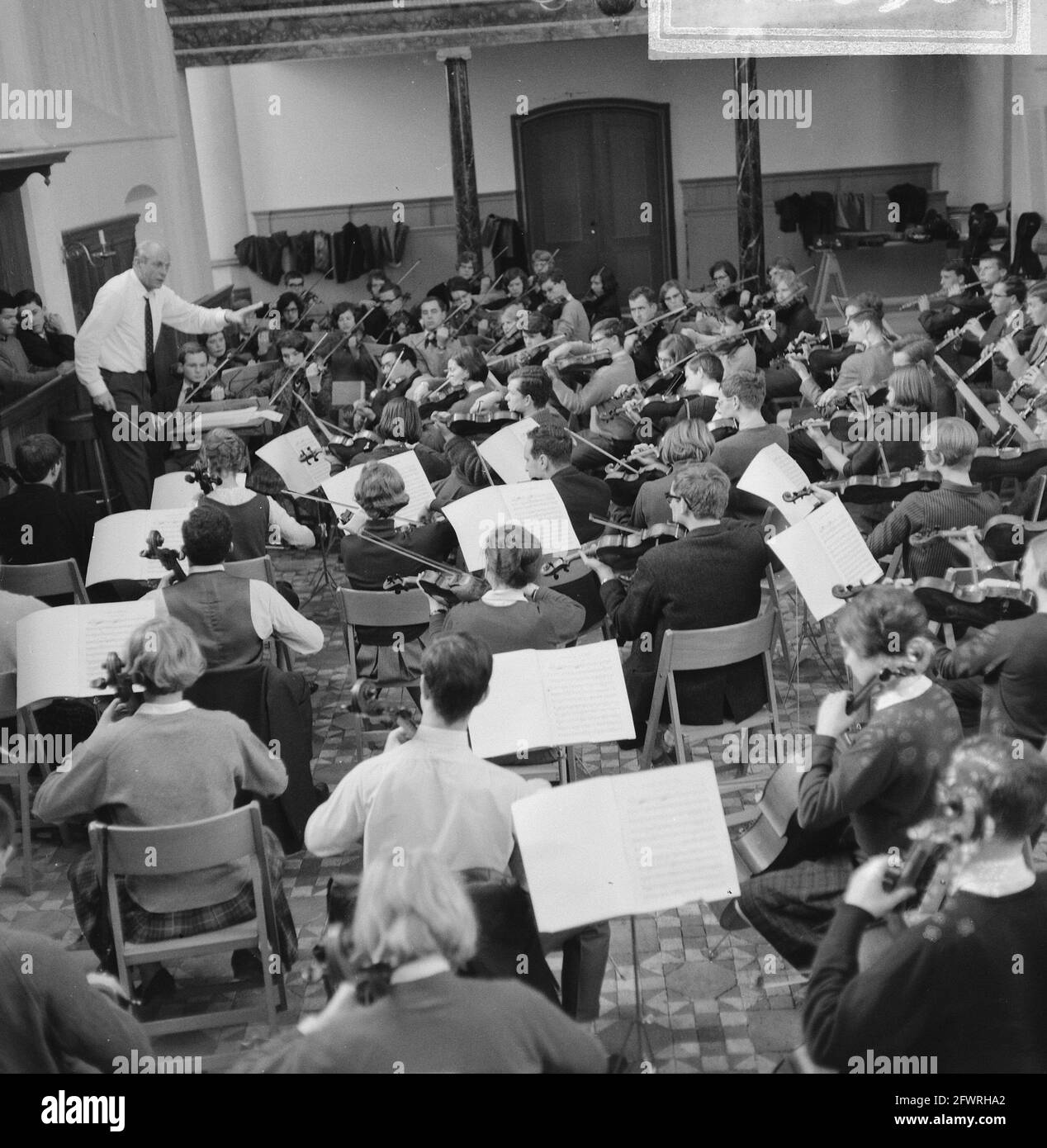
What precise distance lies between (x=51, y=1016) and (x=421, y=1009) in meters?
0.74

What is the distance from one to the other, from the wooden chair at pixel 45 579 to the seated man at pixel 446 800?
2.25 metres

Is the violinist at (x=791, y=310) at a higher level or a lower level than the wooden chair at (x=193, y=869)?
higher

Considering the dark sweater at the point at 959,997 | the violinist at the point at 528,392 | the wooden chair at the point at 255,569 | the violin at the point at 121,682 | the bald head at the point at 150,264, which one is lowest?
the dark sweater at the point at 959,997

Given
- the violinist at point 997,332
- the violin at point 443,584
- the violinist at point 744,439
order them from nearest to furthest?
the violin at point 443,584
the violinist at point 744,439
the violinist at point 997,332

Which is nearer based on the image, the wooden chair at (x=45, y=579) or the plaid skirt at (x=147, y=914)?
the plaid skirt at (x=147, y=914)

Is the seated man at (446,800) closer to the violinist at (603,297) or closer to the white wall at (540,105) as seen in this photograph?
the violinist at (603,297)

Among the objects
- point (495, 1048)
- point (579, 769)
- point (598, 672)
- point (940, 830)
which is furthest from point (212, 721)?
point (940, 830)

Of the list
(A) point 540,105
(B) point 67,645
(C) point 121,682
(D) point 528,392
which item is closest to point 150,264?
(D) point 528,392

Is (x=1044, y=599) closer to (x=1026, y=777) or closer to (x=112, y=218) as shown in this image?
(x=1026, y=777)

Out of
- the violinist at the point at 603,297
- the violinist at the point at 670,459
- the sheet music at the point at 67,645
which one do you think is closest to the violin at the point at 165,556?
the sheet music at the point at 67,645

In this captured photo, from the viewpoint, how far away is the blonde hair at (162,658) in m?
3.20

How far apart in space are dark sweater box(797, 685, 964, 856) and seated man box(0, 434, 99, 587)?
332cm

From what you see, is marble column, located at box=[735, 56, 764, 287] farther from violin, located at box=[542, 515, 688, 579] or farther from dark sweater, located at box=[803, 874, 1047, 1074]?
dark sweater, located at box=[803, 874, 1047, 1074]

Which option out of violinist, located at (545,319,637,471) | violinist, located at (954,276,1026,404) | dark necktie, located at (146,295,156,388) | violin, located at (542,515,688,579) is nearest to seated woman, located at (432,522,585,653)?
violin, located at (542,515,688,579)
